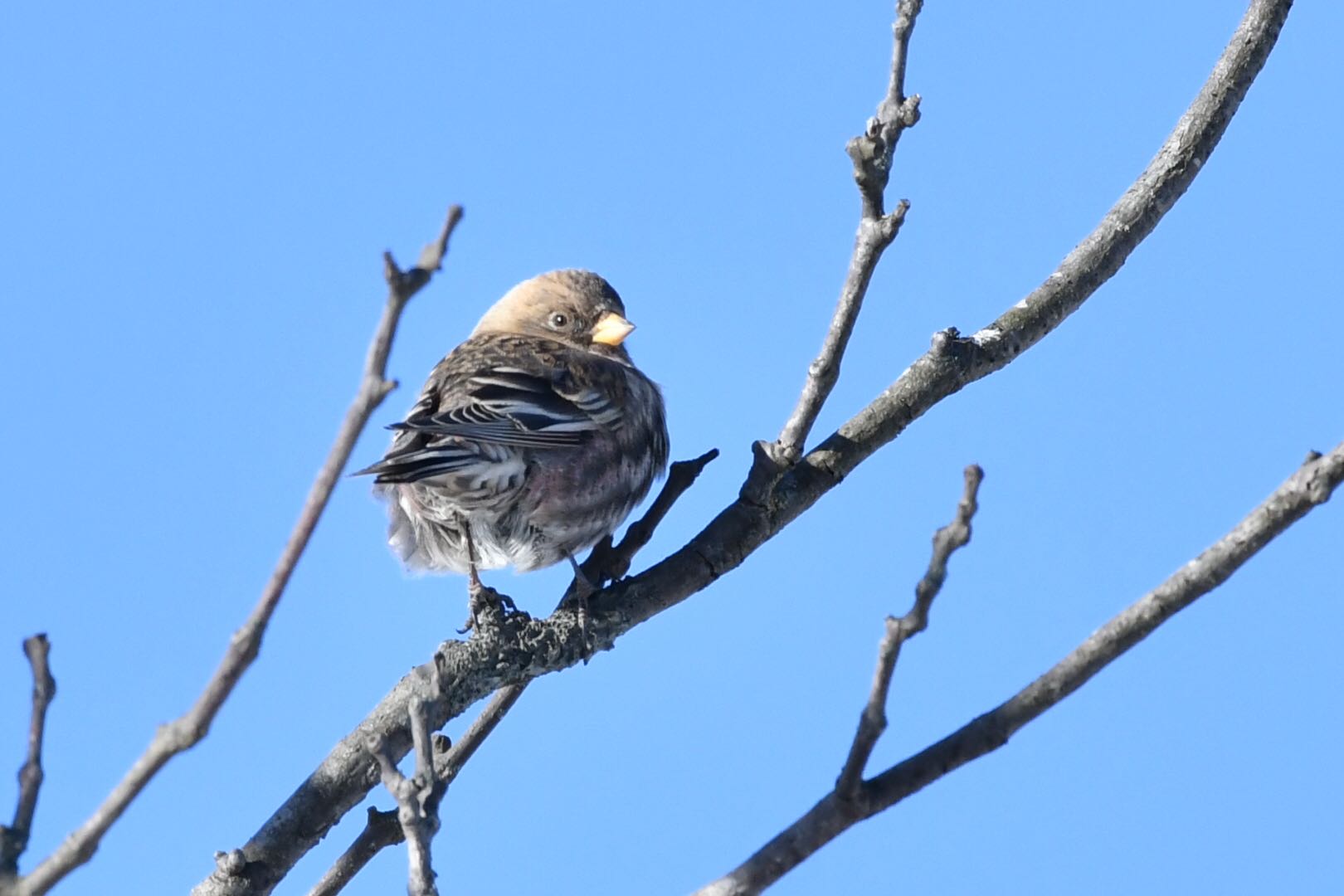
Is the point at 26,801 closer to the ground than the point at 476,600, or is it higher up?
closer to the ground

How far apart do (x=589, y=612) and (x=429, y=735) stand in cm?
220

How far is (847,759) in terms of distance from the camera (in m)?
3.25

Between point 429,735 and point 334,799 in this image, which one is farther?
point 334,799

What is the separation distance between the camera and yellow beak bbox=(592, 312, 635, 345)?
8719 mm

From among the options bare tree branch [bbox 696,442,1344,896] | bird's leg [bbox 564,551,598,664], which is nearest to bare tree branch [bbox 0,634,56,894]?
bare tree branch [bbox 696,442,1344,896]

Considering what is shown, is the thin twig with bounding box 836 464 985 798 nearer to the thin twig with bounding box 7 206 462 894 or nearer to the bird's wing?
the thin twig with bounding box 7 206 462 894

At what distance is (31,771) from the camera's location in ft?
9.01

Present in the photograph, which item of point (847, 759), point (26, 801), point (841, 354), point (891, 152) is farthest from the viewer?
point (841, 354)

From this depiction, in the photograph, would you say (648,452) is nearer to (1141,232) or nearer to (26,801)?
(1141,232)

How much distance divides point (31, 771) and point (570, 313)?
6.34m

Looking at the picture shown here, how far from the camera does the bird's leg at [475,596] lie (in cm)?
569

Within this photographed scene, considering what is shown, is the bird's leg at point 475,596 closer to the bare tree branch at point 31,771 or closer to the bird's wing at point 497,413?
the bird's wing at point 497,413

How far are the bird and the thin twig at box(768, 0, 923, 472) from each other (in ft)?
3.43

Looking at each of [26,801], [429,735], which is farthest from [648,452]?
[26,801]
